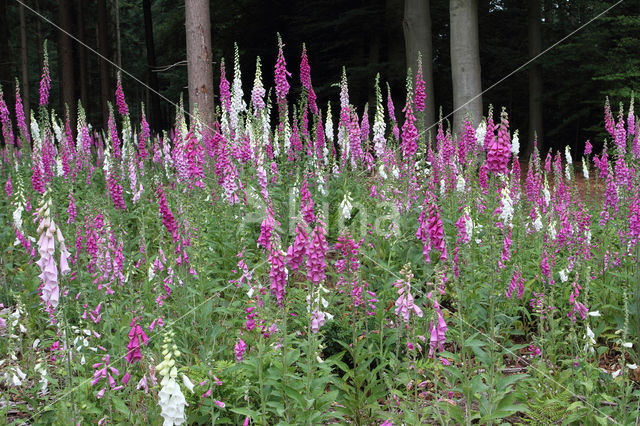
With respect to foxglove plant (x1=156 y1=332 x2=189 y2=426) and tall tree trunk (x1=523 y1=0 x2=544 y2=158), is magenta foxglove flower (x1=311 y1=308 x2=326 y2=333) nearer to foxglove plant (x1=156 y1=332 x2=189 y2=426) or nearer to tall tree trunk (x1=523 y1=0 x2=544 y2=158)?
foxglove plant (x1=156 y1=332 x2=189 y2=426)

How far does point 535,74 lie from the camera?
20.7 metres

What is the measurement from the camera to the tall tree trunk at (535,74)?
770 inches

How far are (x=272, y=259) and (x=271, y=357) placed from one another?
733mm

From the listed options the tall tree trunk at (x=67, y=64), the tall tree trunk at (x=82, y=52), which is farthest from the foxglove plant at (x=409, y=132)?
the tall tree trunk at (x=82, y=52)

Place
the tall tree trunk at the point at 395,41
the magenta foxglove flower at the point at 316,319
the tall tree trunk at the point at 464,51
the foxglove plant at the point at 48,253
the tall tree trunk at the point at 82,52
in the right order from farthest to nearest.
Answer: the tall tree trunk at the point at 82,52
the tall tree trunk at the point at 395,41
the tall tree trunk at the point at 464,51
the magenta foxglove flower at the point at 316,319
the foxglove plant at the point at 48,253

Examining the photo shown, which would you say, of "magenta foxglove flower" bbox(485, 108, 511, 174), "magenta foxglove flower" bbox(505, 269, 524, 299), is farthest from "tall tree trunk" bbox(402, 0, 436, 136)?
"magenta foxglove flower" bbox(485, 108, 511, 174)

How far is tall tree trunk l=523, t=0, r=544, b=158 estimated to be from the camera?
19.6 metres

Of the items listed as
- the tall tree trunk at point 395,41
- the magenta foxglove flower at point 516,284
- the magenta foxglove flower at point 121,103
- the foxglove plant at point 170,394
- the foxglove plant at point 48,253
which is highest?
the tall tree trunk at point 395,41

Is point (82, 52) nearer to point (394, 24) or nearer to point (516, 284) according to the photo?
point (394, 24)

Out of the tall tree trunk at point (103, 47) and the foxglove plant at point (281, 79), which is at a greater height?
the tall tree trunk at point (103, 47)

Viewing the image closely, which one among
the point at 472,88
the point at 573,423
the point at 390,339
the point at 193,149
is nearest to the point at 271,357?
the point at 390,339

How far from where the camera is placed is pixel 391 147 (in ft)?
23.0

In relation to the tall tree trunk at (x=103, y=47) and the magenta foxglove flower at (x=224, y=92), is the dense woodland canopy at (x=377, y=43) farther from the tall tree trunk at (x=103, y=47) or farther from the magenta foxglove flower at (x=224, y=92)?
the magenta foxglove flower at (x=224, y=92)

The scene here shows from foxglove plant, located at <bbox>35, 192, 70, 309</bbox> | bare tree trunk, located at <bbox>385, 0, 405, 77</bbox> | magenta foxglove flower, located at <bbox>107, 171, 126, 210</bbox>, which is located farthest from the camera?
bare tree trunk, located at <bbox>385, 0, 405, 77</bbox>
